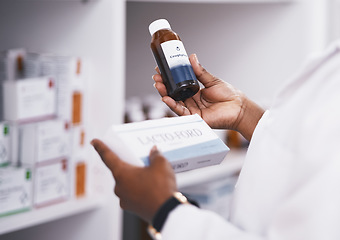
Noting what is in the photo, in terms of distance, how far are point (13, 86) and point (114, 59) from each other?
0.89ft

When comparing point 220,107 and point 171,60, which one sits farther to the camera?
point 220,107

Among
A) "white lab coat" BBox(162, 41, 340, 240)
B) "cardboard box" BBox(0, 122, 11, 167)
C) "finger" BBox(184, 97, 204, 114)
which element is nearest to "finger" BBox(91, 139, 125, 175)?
"white lab coat" BBox(162, 41, 340, 240)

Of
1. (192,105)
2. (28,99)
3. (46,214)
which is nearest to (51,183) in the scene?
(46,214)

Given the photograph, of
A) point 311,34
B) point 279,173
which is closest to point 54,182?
point 279,173

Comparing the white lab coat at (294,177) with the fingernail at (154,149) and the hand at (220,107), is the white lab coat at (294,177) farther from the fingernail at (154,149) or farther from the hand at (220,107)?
the hand at (220,107)

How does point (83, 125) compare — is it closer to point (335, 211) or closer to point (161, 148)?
point (161, 148)

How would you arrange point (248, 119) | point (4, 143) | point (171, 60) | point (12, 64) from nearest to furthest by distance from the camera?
point (171, 60), point (248, 119), point (4, 143), point (12, 64)

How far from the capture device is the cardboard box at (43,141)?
3.82 ft

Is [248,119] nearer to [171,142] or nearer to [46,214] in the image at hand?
[171,142]

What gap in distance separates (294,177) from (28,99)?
2.57ft

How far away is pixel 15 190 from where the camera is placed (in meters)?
1.14

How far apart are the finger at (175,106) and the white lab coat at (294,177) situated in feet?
0.91

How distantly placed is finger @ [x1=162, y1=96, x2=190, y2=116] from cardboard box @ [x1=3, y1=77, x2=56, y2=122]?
1.40 feet

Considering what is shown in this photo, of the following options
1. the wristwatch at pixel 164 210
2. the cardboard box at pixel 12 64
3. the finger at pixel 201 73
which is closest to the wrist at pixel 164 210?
the wristwatch at pixel 164 210
